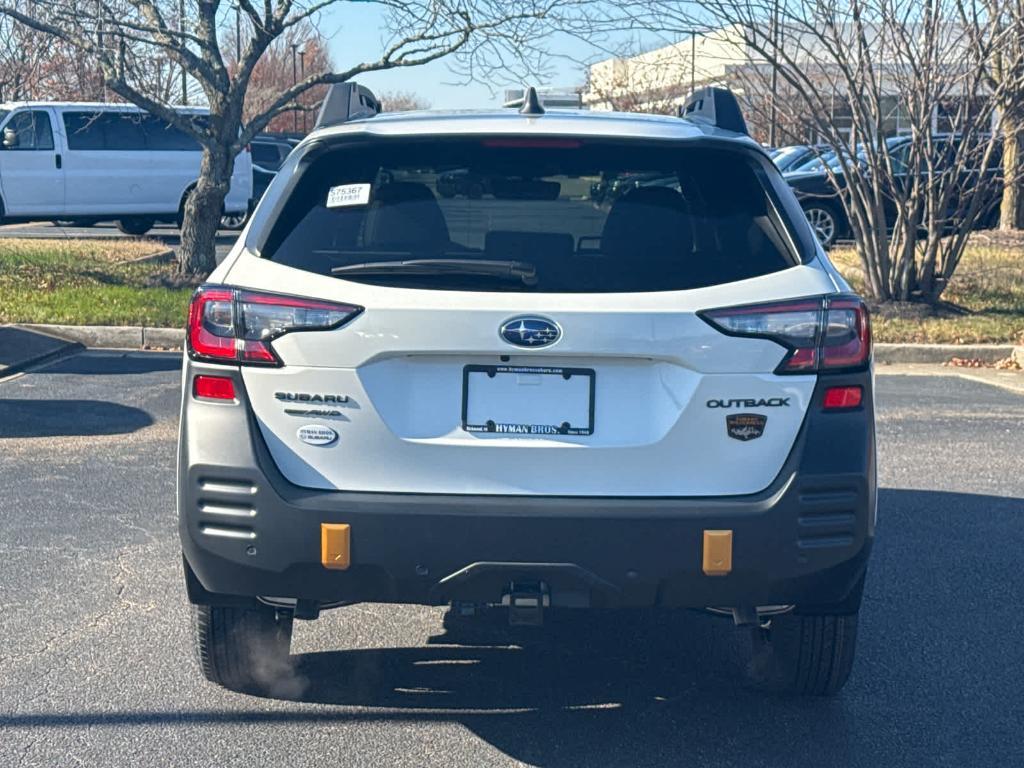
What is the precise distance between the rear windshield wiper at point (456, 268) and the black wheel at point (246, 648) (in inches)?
41.9

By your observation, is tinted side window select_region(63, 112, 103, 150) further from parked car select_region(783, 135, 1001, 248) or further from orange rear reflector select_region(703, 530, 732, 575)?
orange rear reflector select_region(703, 530, 732, 575)

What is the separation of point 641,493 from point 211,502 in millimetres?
1131

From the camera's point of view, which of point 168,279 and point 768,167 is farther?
point 168,279

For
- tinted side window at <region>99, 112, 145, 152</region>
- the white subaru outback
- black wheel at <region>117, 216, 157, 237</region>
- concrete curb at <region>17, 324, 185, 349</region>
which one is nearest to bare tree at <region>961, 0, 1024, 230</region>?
concrete curb at <region>17, 324, 185, 349</region>

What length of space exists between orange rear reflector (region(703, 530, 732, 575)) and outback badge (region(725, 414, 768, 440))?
0.25 metres

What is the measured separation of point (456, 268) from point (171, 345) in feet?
28.4

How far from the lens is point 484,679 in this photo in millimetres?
4391

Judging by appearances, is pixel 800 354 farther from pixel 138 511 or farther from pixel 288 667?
pixel 138 511

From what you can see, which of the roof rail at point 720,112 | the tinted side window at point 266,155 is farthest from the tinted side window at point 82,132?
the roof rail at point 720,112

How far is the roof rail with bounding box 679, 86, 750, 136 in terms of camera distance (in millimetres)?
4336

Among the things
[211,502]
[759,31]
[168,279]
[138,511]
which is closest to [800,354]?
[211,502]

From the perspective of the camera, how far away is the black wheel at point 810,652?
13.3 feet

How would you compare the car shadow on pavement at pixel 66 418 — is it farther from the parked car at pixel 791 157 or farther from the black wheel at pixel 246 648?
the parked car at pixel 791 157

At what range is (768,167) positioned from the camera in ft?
12.7
